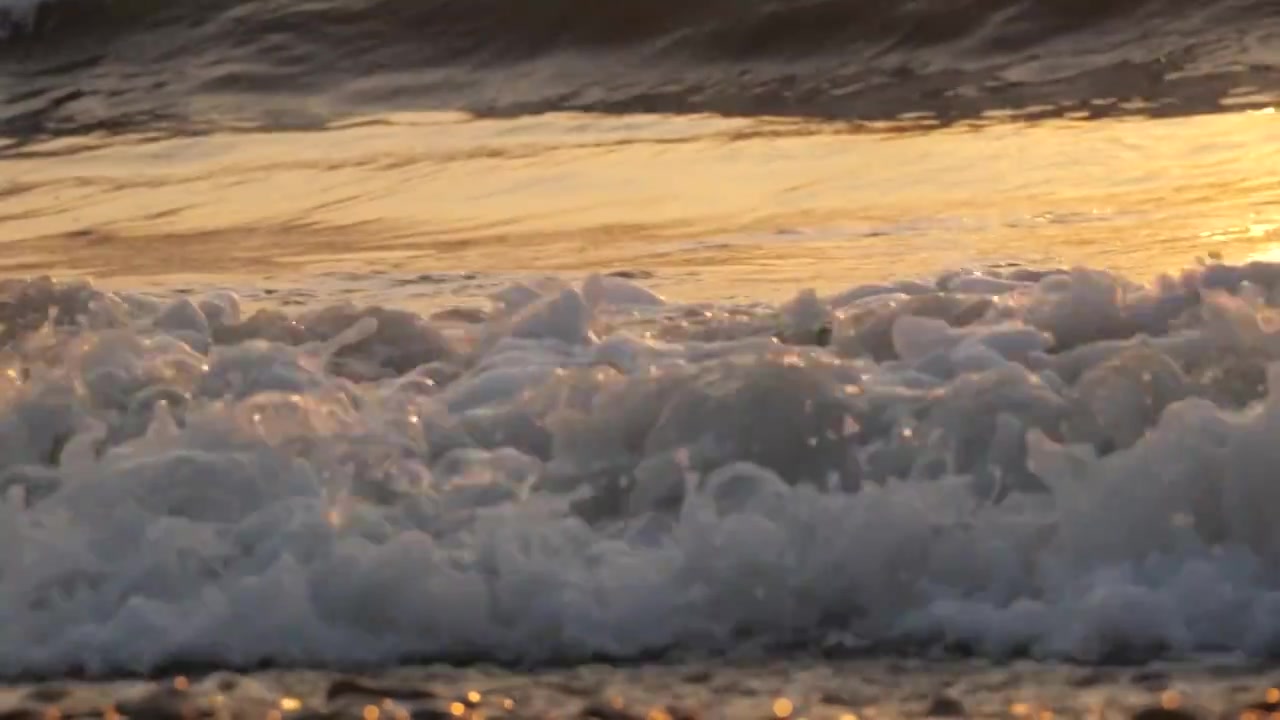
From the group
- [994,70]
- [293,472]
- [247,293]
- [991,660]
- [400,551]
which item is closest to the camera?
[991,660]

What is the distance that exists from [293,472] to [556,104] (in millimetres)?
7405

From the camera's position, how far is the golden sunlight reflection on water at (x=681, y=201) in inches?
235

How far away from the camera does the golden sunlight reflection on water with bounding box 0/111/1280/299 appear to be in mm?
5973

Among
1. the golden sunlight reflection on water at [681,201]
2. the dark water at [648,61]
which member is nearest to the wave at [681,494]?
the golden sunlight reflection on water at [681,201]

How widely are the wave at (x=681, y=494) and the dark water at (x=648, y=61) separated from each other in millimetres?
5437

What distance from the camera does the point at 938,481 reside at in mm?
3131

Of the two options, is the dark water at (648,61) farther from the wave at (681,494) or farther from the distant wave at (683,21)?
the wave at (681,494)

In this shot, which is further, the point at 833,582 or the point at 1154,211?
the point at 1154,211

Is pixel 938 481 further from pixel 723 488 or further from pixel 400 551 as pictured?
pixel 400 551

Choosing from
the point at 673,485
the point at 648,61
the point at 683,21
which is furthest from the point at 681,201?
the point at 683,21

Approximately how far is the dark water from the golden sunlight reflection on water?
0.95m

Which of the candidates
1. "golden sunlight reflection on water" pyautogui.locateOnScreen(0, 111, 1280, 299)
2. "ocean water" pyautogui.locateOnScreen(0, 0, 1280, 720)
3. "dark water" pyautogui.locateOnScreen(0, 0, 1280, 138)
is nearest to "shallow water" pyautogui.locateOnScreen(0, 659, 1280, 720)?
"ocean water" pyautogui.locateOnScreen(0, 0, 1280, 720)

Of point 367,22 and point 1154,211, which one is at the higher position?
point 367,22

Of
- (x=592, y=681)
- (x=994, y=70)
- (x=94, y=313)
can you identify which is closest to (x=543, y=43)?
(x=994, y=70)
